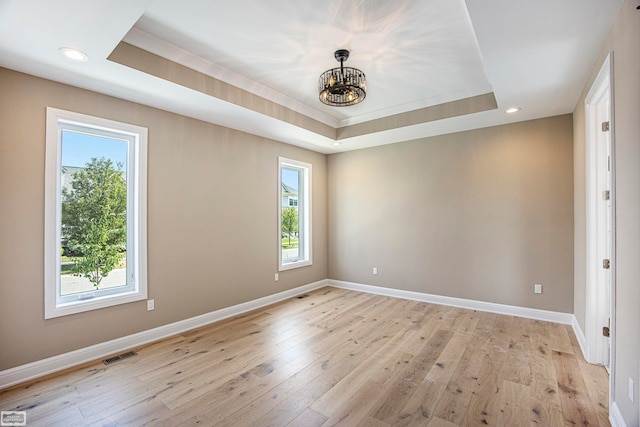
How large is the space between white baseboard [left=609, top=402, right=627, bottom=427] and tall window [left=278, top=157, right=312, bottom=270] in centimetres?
398

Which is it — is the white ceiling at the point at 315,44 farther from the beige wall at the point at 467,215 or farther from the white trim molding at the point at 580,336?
the white trim molding at the point at 580,336

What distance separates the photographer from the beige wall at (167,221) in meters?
2.51

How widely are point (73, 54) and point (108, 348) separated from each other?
106 inches

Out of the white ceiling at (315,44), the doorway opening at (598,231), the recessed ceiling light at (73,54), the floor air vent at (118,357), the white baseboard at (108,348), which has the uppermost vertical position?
the white ceiling at (315,44)

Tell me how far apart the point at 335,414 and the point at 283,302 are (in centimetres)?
281

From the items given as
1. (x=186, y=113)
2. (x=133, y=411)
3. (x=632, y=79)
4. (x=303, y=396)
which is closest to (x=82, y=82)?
(x=186, y=113)

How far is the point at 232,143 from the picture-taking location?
4.23 m

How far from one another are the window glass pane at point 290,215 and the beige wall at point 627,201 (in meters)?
4.16

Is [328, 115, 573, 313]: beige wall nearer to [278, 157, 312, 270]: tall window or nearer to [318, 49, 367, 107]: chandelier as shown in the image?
[278, 157, 312, 270]: tall window

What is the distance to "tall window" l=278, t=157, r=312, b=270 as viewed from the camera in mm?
5098

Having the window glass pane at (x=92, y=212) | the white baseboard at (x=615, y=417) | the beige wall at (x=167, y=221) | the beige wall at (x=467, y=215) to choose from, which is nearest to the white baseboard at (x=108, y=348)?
the beige wall at (x=167, y=221)

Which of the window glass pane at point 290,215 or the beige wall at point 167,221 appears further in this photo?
the window glass pane at point 290,215

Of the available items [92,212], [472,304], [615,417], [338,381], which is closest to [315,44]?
[92,212]

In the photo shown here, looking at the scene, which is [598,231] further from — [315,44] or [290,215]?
[290,215]
